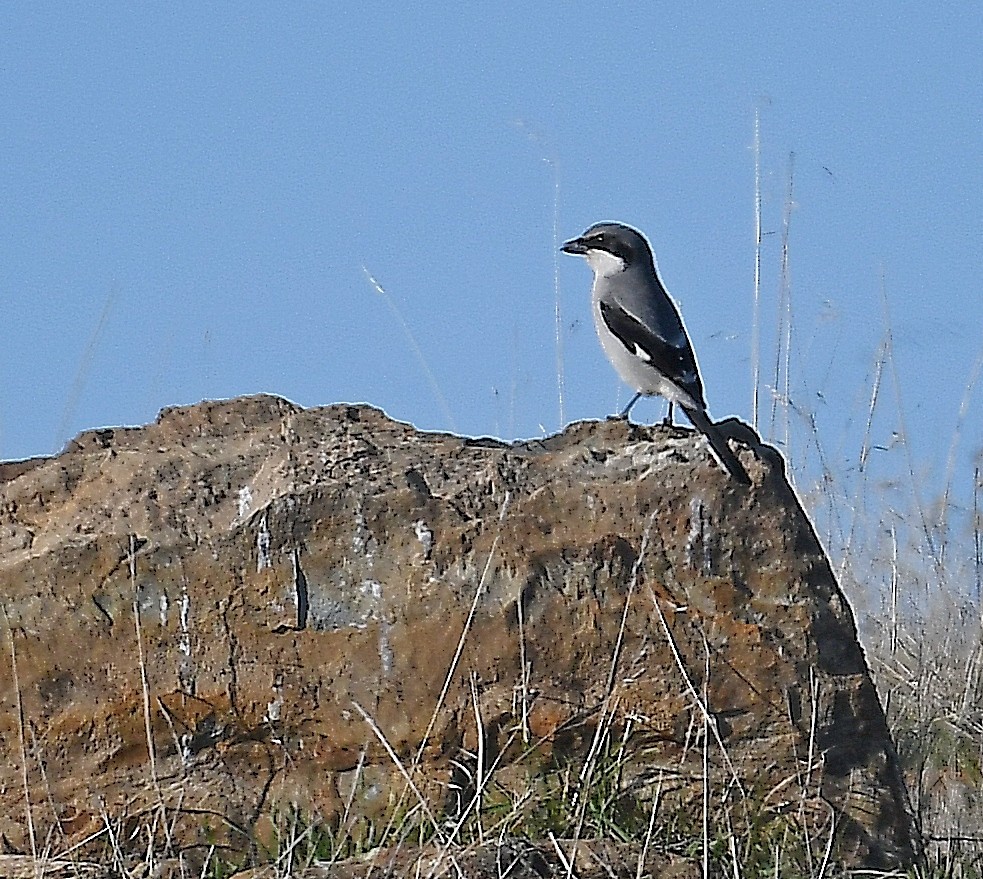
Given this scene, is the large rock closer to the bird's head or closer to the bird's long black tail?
the bird's long black tail

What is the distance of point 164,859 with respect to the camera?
3.66 metres

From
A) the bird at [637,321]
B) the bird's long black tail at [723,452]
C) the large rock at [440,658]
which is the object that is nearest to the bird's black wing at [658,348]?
the bird at [637,321]

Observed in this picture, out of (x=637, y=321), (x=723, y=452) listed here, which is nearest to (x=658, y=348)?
(x=637, y=321)

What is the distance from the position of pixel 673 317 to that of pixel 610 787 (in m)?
2.20

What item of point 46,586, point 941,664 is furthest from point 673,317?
point 46,586

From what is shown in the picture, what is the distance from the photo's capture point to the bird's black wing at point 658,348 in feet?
17.5

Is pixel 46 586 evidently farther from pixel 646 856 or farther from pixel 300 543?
pixel 646 856

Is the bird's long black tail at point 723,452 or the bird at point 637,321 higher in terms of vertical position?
the bird at point 637,321

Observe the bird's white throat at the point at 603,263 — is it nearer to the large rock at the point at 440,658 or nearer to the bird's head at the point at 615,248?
the bird's head at the point at 615,248

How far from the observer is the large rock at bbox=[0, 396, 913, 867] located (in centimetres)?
399

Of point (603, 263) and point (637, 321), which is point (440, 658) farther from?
point (603, 263)

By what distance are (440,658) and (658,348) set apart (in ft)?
6.07

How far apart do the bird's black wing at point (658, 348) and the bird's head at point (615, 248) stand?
24 cm

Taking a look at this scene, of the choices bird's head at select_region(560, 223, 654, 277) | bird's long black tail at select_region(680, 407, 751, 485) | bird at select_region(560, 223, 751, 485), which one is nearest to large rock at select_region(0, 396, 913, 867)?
bird's long black tail at select_region(680, 407, 751, 485)
